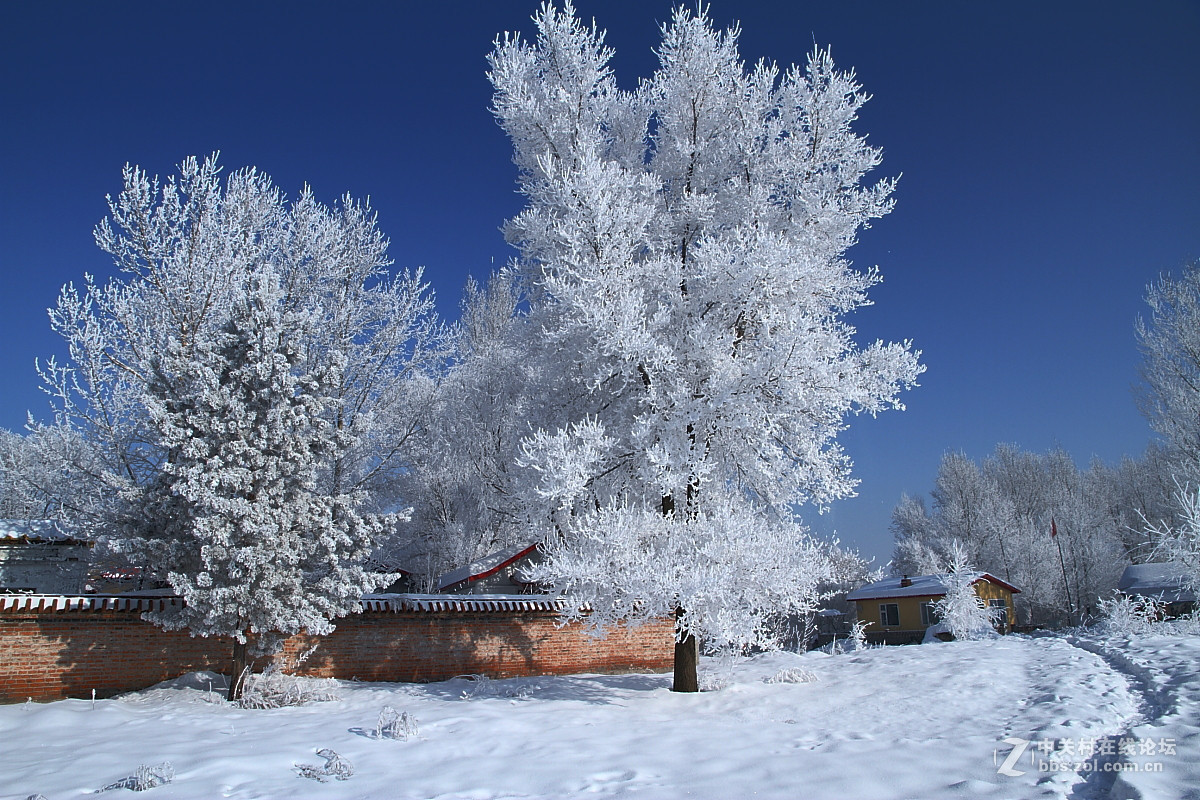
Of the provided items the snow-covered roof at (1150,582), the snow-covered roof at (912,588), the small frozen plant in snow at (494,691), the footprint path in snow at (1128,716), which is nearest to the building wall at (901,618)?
the snow-covered roof at (912,588)

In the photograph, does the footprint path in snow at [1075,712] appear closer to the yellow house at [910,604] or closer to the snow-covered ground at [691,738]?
the snow-covered ground at [691,738]

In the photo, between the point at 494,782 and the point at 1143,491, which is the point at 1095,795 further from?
the point at 1143,491

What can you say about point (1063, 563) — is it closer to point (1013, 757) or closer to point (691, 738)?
point (691, 738)

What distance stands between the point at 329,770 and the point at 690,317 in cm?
716

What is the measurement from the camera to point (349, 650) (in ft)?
37.3

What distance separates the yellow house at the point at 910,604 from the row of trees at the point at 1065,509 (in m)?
2.32

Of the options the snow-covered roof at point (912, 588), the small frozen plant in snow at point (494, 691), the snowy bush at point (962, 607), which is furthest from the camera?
the snow-covered roof at point (912, 588)

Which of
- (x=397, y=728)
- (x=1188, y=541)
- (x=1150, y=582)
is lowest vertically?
(x=397, y=728)

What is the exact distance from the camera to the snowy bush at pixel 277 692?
9094mm

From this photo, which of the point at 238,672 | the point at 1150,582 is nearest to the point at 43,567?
the point at 238,672

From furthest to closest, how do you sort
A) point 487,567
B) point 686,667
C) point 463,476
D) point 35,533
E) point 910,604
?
point 910,604 → point 463,476 → point 487,567 → point 35,533 → point 686,667

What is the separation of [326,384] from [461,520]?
1185 cm

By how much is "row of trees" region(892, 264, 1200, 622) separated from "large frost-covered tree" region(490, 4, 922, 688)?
61.7 feet

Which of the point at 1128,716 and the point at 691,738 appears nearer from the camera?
the point at 1128,716
